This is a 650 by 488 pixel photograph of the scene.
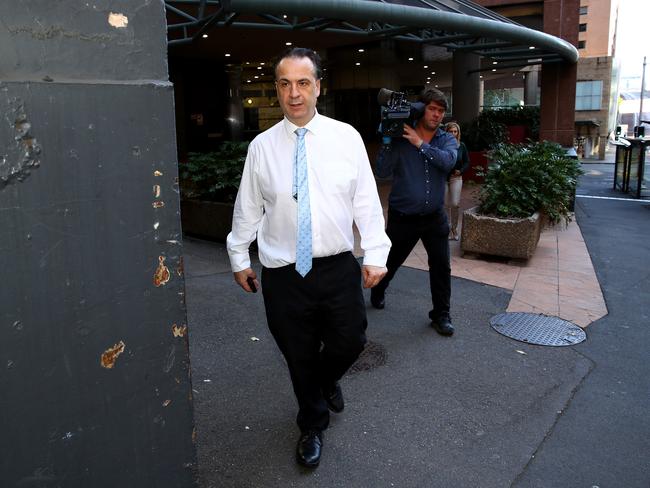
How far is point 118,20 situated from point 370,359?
3.26 metres

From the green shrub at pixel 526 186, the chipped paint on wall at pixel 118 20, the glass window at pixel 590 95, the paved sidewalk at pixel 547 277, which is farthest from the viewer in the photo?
the glass window at pixel 590 95

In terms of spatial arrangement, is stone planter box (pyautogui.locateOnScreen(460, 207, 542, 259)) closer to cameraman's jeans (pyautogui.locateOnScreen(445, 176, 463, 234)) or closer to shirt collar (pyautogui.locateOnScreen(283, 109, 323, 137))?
cameraman's jeans (pyautogui.locateOnScreen(445, 176, 463, 234))

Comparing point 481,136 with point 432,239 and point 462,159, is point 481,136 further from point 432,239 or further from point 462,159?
point 432,239

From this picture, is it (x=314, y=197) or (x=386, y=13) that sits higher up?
(x=386, y=13)

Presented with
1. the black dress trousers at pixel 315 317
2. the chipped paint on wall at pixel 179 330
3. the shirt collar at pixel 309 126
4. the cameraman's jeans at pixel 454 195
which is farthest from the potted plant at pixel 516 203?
the chipped paint on wall at pixel 179 330

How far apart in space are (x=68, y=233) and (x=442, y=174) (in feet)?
11.7

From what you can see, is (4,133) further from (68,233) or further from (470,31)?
(470,31)

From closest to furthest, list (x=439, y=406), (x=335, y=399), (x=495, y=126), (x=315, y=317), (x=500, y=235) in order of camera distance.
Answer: (x=315, y=317) < (x=335, y=399) < (x=439, y=406) < (x=500, y=235) < (x=495, y=126)

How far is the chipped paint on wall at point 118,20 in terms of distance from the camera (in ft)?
4.77

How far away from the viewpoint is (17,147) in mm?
1323

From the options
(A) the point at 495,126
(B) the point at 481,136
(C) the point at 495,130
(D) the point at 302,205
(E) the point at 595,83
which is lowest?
(D) the point at 302,205

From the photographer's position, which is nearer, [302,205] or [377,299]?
[302,205]

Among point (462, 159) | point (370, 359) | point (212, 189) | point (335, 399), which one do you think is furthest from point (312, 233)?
point (212, 189)

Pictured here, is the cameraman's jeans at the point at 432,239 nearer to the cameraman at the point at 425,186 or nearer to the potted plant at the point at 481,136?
the cameraman at the point at 425,186
